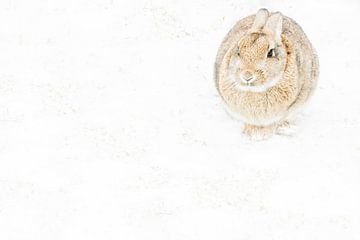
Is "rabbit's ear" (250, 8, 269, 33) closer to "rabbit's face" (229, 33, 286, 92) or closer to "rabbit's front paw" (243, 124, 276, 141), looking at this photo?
"rabbit's face" (229, 33, 286, 92)

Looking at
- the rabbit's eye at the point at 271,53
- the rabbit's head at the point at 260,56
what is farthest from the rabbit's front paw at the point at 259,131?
the rabbit's eye at the point at 271,53

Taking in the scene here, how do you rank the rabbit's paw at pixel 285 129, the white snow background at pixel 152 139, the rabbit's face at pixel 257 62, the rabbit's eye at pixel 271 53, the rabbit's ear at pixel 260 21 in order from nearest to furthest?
the white snow background at pixel 152 139 < the rabbit's face at pixel 257 62 < the rabbit's eye at pixel 271 53 < the rabbit's ear at pixel 260 21 < the rabbit's paw at pixel 285 129

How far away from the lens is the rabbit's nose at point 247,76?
10070 mm

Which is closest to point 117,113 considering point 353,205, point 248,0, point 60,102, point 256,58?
point 60,102

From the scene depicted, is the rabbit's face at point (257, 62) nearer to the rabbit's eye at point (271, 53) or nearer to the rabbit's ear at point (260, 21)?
the rabbit's eye at point (271, 53)

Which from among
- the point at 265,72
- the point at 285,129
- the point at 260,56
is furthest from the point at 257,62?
the point at 285,129

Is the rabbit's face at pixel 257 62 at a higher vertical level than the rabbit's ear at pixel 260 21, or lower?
lower

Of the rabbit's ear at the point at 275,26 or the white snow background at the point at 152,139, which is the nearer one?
the white snow background at the point at 152,139

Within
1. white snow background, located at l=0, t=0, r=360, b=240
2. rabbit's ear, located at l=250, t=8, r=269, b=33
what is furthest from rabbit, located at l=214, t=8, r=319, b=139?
white snow background, located at l=0, t=0, r=360, b=240

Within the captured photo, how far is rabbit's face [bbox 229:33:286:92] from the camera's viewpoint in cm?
1002

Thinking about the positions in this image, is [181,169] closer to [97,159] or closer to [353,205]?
[97,159]

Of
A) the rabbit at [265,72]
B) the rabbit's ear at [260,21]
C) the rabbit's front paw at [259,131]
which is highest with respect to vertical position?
the rabbit's ear at [260,21]

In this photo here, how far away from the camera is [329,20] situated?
15.6 m

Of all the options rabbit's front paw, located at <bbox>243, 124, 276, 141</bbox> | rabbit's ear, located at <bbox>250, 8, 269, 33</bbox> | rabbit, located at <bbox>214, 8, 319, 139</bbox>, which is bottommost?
rabbit's front paw, located at <bbox>243, 124, 276, 141</bbox>
